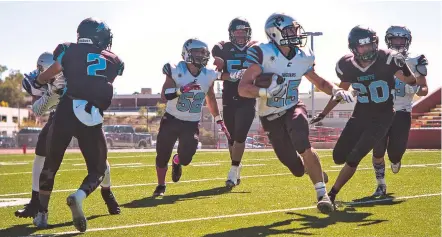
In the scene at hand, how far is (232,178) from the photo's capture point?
8.99 meters

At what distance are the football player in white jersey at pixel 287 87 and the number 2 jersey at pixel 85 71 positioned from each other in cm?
126

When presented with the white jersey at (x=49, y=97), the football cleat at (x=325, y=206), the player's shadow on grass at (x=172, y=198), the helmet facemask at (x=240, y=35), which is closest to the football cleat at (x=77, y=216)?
the white jersey at (x=49, y=97)

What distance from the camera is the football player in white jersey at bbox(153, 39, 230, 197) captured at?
825 cm

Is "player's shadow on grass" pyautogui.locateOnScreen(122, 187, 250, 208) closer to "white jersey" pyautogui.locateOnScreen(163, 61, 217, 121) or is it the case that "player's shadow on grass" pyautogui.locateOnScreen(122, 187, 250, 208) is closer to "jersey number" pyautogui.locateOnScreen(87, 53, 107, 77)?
"white jersey" pyautogui.locateOnScreen(163, 61, 217, 121)

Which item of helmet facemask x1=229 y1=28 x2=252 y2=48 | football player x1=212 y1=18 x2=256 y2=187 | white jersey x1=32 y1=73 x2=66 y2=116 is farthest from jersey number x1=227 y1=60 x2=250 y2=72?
white jersey x1=32 y1=73 x2=66 y2=116

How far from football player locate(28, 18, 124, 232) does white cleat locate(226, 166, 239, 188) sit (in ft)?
10.2

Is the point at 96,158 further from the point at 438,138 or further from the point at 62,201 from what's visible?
the point at 438,138

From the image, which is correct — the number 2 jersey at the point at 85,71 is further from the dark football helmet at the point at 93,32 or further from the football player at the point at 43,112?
the football player at the point at 43,112

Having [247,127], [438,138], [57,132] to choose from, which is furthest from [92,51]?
[438,138]

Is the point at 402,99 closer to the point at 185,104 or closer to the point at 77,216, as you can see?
the point at 185,104

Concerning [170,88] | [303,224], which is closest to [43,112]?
[170,88]

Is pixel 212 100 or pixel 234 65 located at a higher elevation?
pixel 234 65

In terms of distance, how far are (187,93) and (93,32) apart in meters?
2.35

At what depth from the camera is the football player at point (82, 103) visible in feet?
19.5
